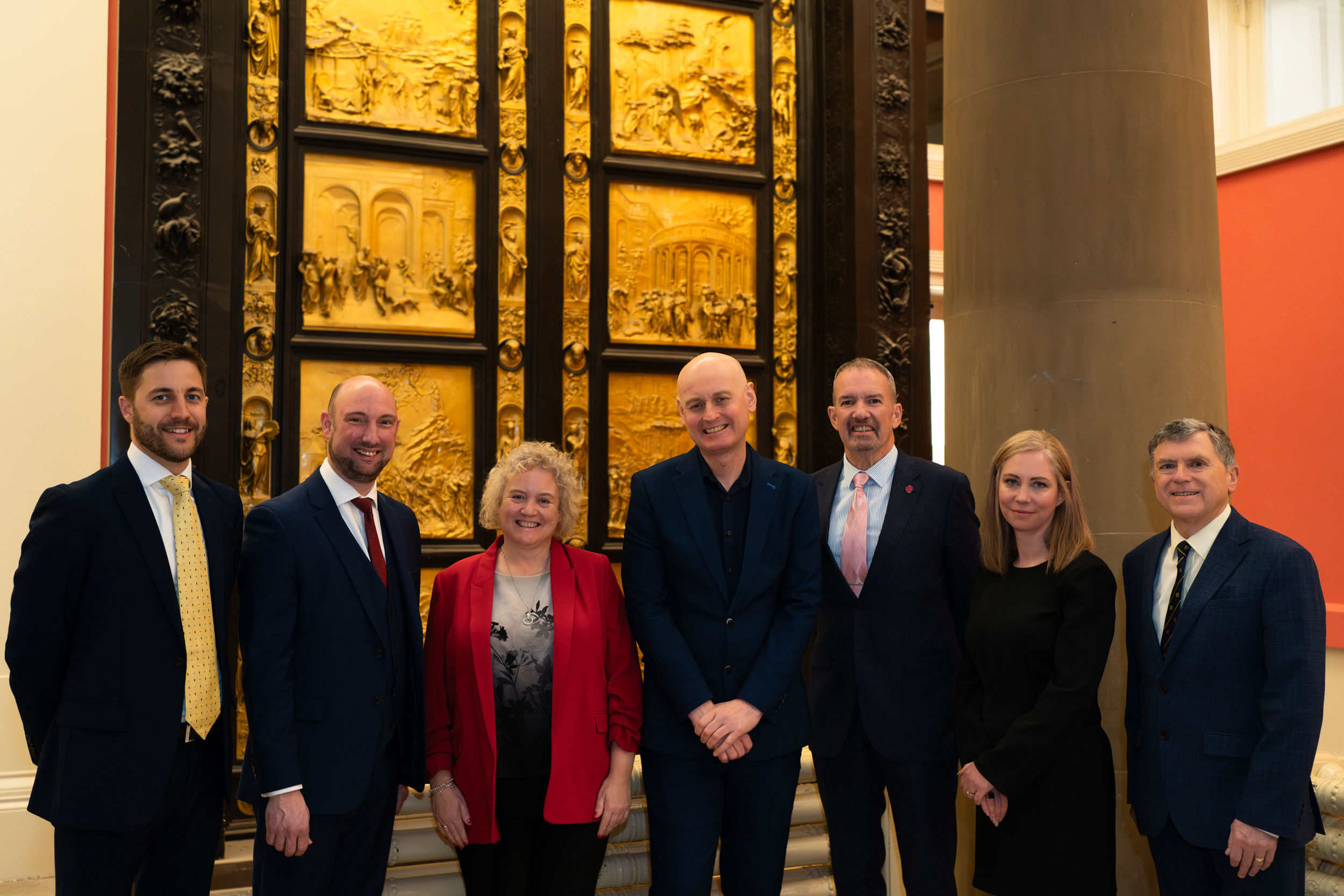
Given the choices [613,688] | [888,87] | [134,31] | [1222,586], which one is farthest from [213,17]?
[1222,586]

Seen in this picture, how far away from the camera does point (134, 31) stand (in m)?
5.16

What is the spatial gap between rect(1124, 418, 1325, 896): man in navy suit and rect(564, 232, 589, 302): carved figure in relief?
3.59m

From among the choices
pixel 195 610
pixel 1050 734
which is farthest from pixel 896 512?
pixel 195 610

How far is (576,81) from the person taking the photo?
611 centimetres

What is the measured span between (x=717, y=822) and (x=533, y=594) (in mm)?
867

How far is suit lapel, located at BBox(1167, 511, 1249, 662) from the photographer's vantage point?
117 inches

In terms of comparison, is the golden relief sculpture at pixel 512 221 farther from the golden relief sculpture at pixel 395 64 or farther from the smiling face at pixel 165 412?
the smiling face at pixel 165 412

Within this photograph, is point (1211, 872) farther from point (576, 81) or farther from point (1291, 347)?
point (1291, 347)

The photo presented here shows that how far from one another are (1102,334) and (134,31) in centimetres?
446

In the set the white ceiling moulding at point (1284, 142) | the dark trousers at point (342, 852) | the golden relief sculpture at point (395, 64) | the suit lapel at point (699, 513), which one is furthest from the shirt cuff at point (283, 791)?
the white ceiling moulding at point (1284, 142)

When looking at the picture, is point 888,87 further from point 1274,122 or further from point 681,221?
point 1274,122

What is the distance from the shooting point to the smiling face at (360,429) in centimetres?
321

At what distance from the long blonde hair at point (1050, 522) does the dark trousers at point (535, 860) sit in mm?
1430

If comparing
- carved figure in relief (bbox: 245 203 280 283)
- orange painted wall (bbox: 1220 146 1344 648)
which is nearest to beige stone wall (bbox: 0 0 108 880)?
carved figure in relief (bbox: 245 203 280 283)
